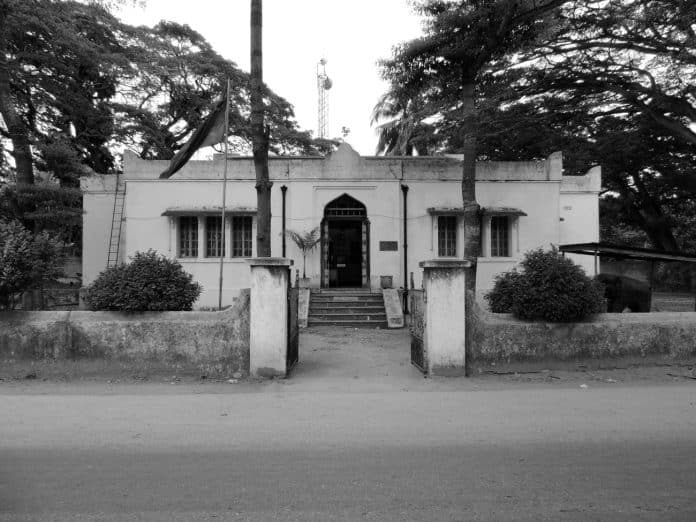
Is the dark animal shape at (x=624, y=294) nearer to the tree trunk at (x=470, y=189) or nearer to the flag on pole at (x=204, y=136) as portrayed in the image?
the tree trunk at (x=470, y=189)

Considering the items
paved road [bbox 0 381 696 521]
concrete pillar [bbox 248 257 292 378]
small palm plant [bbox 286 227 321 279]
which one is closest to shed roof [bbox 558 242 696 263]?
paved road [bbox 0 381 696 521]

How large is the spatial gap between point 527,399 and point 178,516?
494 centimetres

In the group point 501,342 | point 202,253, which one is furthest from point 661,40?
point 202,253

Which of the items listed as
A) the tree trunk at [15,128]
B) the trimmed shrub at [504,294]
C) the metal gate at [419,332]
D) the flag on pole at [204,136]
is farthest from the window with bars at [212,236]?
the trimmed shrub at [504,294]

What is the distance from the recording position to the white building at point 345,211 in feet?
55.9

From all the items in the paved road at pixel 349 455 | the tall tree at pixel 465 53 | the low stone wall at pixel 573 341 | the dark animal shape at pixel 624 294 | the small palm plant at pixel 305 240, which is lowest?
the paved road at pixel 349 455

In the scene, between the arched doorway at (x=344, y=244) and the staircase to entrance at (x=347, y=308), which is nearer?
the staircase to entrance at (x=347, y=308)

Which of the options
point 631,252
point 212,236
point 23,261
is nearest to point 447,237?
point 631,252

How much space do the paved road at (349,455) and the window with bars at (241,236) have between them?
400 inches

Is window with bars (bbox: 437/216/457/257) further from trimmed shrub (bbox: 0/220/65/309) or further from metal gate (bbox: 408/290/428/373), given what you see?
trimmed shrub (bbox: 0/220/65/309)

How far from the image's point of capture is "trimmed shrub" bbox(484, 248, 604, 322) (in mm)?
8320

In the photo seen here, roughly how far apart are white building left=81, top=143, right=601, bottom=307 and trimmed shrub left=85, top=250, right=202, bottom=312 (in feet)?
27.4

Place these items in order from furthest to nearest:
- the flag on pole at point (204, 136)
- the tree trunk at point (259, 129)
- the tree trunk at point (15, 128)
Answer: the tree trunk at point (15, 128) → the flag on pole at point (204, 136) → the tree trunk at point (259, 129)

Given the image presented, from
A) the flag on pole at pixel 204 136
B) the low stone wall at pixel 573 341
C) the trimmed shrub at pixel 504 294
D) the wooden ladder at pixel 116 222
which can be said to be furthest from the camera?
the wooden ladder at pixel 116 222
